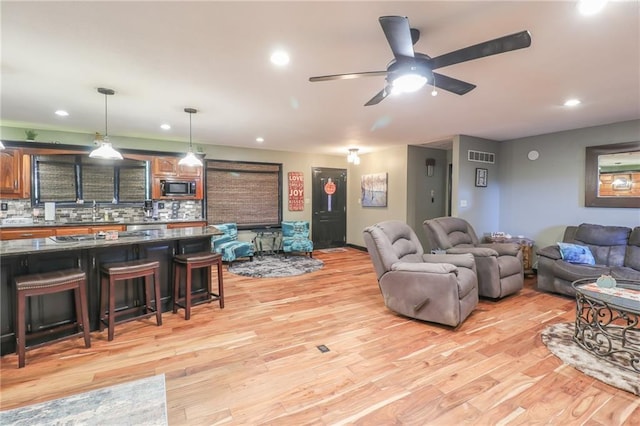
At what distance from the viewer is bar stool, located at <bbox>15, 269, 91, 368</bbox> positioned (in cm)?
240

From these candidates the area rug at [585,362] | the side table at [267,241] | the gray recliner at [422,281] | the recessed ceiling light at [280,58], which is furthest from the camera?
the side table at [267,241]

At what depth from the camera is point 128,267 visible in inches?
117

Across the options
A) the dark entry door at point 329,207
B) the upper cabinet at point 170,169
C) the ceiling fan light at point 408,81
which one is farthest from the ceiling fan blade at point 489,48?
the dark entry door at point 329,207

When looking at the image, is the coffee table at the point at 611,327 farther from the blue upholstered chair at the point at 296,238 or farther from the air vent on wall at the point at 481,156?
the blue upholstered chair at the point at 296,238

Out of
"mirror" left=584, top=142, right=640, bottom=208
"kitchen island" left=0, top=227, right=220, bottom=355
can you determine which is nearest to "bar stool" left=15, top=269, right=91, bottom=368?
"kitchen island" left=0, top=227, right=220, bottom=355

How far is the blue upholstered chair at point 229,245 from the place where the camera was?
5.83 m

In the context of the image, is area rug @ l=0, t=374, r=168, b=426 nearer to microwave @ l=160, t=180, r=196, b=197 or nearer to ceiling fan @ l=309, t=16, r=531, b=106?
ceiling fan @ l=309, t=16, r=531, b=106

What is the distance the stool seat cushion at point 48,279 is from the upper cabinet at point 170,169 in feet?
10.8

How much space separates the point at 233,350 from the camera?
2721 millimetres


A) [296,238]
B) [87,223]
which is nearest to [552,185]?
[296,238]

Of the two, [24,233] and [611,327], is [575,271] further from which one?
[24,233]

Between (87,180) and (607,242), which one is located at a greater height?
(87,180)

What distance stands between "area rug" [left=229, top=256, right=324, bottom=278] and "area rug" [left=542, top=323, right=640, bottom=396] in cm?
356

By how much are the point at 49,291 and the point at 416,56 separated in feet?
11.0
